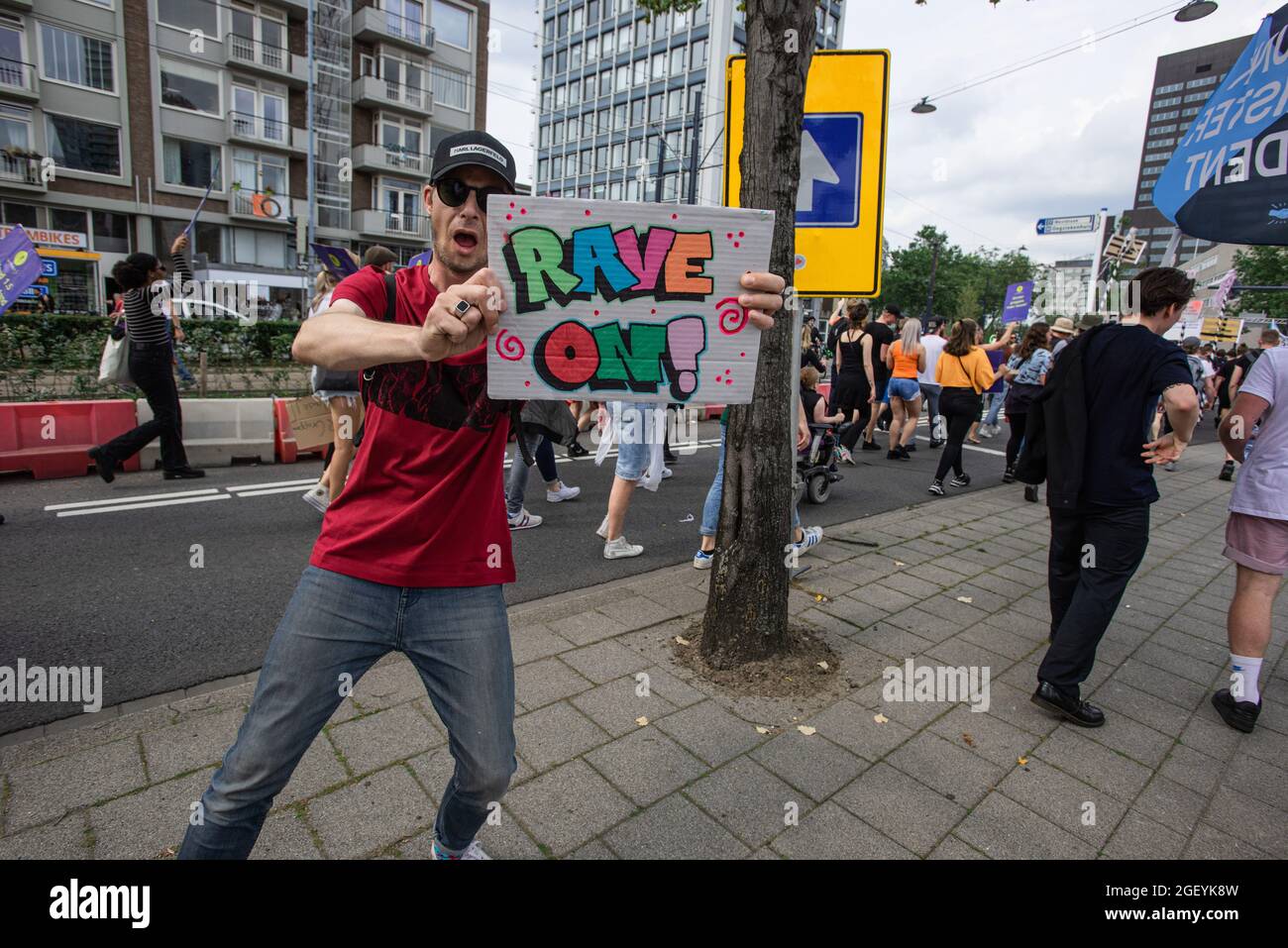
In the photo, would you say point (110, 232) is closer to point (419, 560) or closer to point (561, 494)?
point (561, 494)

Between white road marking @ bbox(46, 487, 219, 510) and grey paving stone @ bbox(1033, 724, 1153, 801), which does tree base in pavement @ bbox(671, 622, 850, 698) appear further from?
white road marking @ bbox(46, 487, 219, 510)

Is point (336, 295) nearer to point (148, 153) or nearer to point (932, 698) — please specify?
point (932, 698)

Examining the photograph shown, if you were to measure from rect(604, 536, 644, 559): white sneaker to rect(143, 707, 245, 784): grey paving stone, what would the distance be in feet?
9.40

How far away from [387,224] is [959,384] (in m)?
35.7

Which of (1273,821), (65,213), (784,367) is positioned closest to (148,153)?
(65,213)

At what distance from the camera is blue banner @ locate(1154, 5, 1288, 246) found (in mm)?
3135

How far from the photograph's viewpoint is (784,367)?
360 centimetres

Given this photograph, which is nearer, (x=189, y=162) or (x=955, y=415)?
(x=955, y=415)

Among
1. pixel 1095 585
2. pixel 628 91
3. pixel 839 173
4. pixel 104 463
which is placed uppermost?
pixel 628 91

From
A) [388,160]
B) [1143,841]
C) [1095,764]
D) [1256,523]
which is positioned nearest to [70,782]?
[1143,841]

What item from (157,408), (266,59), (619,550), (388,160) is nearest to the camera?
(619,550)

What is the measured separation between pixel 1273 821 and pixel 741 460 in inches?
98.2

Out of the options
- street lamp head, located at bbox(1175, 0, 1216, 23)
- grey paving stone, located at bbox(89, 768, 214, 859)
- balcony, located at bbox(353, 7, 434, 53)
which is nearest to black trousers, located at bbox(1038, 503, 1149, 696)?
grey paving stone, located at bbox(89, 768, 214, 859)

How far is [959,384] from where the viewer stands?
8.50 meters
